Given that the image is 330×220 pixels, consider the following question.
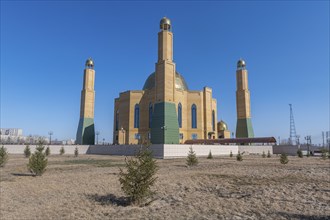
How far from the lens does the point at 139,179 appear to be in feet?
27.6

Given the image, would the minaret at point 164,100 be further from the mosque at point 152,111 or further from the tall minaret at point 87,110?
the tall minaret at point 87,110

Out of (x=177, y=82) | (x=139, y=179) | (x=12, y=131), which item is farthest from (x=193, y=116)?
(x=12, y=131)

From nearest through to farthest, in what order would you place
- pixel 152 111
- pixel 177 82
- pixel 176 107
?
pixel 176 107, pixel 152 111, pixel 177 82

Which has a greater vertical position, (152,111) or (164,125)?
(152,111)

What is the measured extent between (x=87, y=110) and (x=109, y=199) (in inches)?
2036

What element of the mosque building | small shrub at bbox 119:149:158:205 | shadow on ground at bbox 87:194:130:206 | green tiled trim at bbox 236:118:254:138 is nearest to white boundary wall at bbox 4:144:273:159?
the mosque building

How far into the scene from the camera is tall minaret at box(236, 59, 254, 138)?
5928 cm

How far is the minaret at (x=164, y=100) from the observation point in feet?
133

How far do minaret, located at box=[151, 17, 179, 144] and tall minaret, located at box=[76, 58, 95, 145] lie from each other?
21.2 meters

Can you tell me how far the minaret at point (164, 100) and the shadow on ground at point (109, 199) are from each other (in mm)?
30455

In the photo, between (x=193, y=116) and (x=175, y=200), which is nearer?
(x=175, y=200)

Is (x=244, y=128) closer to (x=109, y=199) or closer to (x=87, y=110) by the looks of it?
(x=87, y=110)

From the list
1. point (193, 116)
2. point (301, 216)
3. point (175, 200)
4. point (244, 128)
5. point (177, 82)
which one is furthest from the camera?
point (244, 128)

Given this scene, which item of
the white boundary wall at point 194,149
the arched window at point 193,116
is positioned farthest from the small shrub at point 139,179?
the arched window at point 193,116
